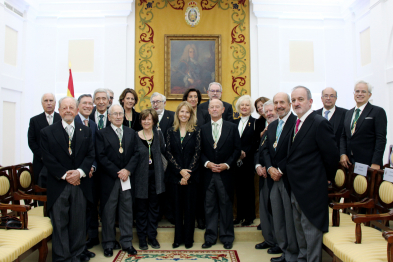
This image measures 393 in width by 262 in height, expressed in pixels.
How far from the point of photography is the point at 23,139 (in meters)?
6.52

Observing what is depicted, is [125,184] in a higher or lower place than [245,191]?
higher

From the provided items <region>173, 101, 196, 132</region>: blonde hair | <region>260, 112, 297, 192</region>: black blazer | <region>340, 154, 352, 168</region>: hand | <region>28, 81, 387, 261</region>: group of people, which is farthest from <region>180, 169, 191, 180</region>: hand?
<region>340, 154, 352, 168</region>: hand

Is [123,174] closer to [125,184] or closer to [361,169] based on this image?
[125,184]

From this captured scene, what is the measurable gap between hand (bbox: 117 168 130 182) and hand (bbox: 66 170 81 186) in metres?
0.44

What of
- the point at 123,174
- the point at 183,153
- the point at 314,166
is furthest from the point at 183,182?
the point at 314,166

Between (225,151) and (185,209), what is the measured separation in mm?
818

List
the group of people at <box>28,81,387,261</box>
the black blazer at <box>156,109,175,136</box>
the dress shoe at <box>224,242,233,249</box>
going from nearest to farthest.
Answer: the group of people at <box>28,81,387,261</box> → the dress shoe at <box>224,242,233,249</box> → the black blazer at <box>156,109,175,136</box>

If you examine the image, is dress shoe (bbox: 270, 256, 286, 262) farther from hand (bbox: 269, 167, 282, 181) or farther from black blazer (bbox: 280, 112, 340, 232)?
hand (bbox: 269, 167, 282, 181)

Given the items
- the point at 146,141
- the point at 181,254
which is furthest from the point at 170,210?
the point at 146,141

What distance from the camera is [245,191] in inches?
163

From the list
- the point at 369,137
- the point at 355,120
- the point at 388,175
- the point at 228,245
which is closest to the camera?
the point at 388,175

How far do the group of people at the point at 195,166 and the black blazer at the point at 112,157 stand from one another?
0.04 feet

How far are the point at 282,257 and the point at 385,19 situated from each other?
460cm

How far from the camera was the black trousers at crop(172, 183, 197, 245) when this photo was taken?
3748 millimetres
